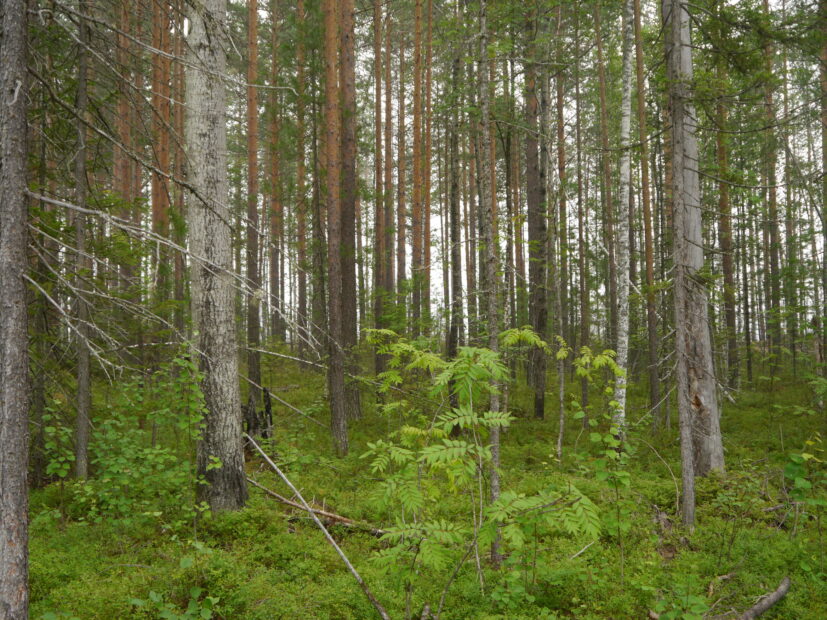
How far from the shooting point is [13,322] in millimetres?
3025

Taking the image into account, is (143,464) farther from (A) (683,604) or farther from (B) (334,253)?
(A) (683,604)

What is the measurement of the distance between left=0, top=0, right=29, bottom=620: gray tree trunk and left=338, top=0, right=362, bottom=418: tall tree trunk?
278 inches

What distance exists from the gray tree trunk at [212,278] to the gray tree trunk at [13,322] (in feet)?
8.49

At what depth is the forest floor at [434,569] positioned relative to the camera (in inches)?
167

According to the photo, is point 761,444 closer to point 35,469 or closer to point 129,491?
point 129,491

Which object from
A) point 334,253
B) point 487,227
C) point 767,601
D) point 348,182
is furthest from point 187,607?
point 348,182

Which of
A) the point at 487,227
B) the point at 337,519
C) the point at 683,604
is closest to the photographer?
the point at 683,604

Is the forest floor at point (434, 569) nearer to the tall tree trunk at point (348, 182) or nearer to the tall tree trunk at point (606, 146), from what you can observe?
the tall tree trunk at point (348, 182)

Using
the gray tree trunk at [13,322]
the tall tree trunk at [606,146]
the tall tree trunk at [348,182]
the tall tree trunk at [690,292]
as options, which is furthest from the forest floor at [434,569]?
the tall tree trunk at [606,146]

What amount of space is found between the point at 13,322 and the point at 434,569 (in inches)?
164

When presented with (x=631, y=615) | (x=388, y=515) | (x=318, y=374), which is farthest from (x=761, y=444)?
(x=318, y=374)

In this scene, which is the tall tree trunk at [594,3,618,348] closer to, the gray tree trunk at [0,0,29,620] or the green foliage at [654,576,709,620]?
the green foliage at [654,576,709,620]

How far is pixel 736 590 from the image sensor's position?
15.2ft

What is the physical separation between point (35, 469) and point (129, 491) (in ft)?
A: 5.96
